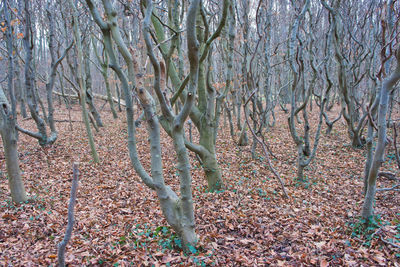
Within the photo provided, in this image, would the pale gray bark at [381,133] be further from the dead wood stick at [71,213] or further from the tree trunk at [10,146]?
the tree trunk at [10,146]

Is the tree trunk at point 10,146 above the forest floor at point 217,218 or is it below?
above

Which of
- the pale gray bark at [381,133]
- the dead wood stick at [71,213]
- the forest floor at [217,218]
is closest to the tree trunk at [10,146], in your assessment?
the forest floor at [217,218]

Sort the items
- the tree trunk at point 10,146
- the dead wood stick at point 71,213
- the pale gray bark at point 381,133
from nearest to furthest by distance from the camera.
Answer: the dead wood stick at point 71,213, the pale gray bark at point 381,133, the tree trunk at point 10,146

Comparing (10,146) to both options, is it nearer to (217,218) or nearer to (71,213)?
(71,213)

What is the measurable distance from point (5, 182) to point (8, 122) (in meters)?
2.75

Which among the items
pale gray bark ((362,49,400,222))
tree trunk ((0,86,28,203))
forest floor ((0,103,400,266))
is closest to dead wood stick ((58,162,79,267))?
forest floor ((0,103,400,266))

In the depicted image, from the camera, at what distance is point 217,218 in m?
4.35

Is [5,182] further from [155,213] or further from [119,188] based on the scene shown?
[155,213]

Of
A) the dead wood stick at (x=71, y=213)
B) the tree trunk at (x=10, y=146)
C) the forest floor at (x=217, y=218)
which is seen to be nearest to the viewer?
the dead wood stick at (x=71, y=213)

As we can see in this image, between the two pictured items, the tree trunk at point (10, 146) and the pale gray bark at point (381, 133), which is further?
the tree trunk at point (10, 146)

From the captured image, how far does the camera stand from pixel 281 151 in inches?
347

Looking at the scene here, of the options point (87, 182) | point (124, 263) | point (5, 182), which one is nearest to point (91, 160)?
point (87, 182)

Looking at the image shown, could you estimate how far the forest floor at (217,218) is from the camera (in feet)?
10.9

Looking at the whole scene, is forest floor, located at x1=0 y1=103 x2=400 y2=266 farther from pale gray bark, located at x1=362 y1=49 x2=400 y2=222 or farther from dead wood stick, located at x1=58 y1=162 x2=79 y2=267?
dead wood stick, located at x1=58 y1=162 x2=79 y2=267
